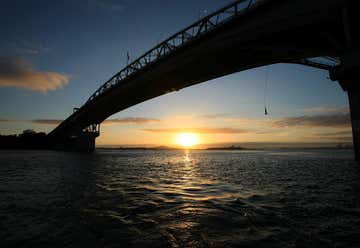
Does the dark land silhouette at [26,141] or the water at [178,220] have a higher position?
the dark land silhouette at [26,141]

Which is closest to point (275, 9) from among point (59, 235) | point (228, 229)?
point (228, 229)

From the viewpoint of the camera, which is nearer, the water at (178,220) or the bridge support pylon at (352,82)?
→ the water at (178,220)

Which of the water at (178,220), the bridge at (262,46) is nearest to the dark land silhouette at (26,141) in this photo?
the bridge at (262,46)

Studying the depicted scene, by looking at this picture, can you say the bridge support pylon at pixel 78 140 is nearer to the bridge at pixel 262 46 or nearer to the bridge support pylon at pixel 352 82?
the bridge at pixel 262 46

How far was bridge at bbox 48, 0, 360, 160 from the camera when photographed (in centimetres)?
1580

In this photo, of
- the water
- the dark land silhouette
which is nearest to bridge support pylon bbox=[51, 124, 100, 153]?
the dark land silhouette

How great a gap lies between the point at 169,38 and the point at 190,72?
597 centimetres

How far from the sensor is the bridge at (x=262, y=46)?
1580cm

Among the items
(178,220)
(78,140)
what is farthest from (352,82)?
(78,140)

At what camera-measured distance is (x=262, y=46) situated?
68.7 ft

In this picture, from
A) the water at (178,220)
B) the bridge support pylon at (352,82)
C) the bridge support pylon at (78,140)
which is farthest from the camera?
the bridge support pylon at (78,140)

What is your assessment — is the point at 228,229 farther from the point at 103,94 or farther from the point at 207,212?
the point at 103,94

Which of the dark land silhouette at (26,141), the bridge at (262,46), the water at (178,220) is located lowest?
the water at (178,220)

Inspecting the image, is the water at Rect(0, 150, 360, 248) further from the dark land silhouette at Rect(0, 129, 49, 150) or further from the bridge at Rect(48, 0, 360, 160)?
the dark land silhouette at Rect(0, 129, 49, 150)
